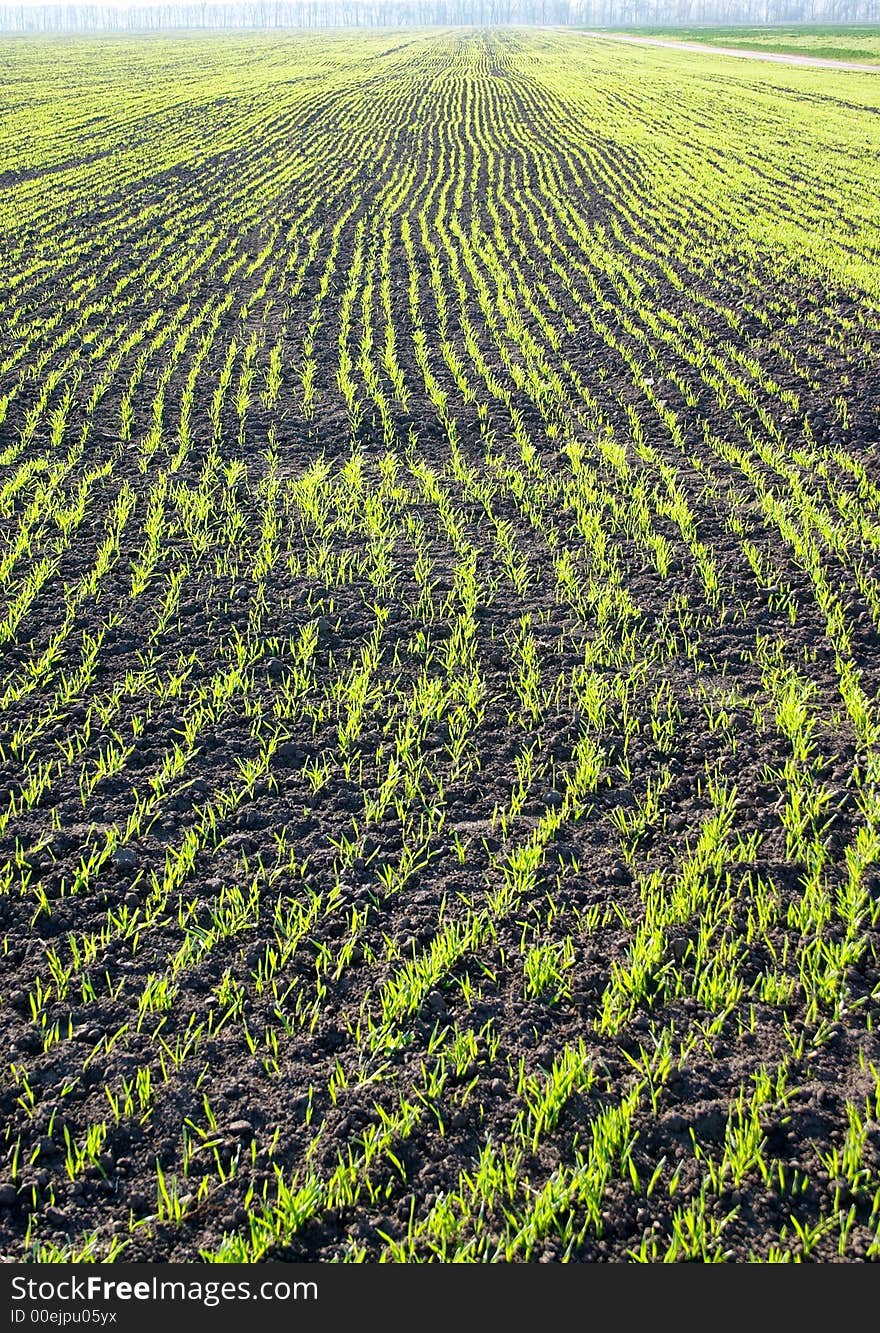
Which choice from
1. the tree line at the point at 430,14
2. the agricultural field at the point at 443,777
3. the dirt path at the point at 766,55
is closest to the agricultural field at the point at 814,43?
the dirt path at the point at 766,55

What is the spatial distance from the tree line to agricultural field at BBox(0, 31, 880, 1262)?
16718cm

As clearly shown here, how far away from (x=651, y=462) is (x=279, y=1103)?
590cm

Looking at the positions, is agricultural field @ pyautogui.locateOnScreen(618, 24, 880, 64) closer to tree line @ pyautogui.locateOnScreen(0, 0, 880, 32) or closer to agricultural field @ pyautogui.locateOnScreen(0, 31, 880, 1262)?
agricultural field @ pyautogui.locateOnScreen(0, 31, 880, 1262)

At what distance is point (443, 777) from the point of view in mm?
4355

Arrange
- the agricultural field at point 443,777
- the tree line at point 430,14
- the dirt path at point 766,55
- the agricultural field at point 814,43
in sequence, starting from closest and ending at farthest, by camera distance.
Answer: the agricultural field at point 443,777 → the dirt path at point 766,55 → the agricultural field at point 814,43 → the tree line at point 430,14

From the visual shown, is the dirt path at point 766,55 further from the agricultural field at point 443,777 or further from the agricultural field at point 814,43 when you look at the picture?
the agricultural field at point 443,777

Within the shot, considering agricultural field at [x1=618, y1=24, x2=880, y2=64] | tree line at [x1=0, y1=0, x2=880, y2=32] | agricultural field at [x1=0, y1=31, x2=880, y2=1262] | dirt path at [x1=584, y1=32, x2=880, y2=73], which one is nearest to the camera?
agricultural field at [x1=0, y1=31, x2=880, y2=1262]

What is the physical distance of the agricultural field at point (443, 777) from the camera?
2.75 m

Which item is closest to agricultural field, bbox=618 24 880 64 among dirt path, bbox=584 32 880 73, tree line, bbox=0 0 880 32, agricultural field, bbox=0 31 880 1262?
dirt path, bbox=584 32 880 73

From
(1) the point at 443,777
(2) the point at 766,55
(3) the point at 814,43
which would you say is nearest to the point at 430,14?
(3) the point at 814,43

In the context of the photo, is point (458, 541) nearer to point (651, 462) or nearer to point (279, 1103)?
point (651, 462)

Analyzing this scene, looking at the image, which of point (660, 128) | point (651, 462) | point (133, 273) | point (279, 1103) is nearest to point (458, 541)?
point (651, 462)

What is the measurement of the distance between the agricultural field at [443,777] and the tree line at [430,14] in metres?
167

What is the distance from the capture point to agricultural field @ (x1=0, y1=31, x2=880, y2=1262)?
2.75 m
